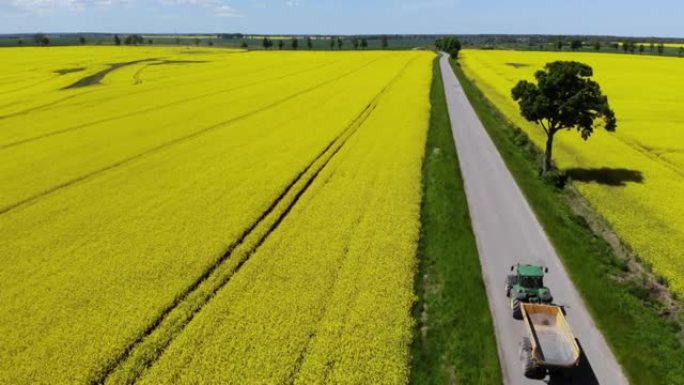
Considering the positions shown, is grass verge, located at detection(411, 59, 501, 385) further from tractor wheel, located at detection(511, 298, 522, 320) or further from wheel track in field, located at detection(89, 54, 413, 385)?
wheel track in field, located at detection(89, 54, 413, 385)

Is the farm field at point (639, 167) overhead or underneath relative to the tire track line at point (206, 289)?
overhead

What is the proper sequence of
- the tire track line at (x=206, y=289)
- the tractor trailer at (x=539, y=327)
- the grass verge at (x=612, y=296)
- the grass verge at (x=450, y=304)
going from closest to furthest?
the tractor trailer at (x=539, y=327)
the tire track line at (x=206, y=289)
the grass verge at (x=450, y=304)
the grass verge at (x=612, y=296)

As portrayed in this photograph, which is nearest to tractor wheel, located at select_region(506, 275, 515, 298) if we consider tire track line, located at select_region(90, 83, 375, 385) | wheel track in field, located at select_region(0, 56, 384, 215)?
tire track line, located at select_region(90, 83, 375, 385)

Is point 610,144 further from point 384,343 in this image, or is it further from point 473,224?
point 384,343

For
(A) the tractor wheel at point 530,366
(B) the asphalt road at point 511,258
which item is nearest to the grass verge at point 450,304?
(B) the asphalt road at point 511,258

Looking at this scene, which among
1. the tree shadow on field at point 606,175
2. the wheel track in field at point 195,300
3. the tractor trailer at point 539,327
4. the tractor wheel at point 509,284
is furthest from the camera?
the tree shadow on field at point 606,175

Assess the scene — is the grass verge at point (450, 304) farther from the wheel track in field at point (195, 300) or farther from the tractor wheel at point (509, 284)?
the wheel track in field at point (195, 300)
